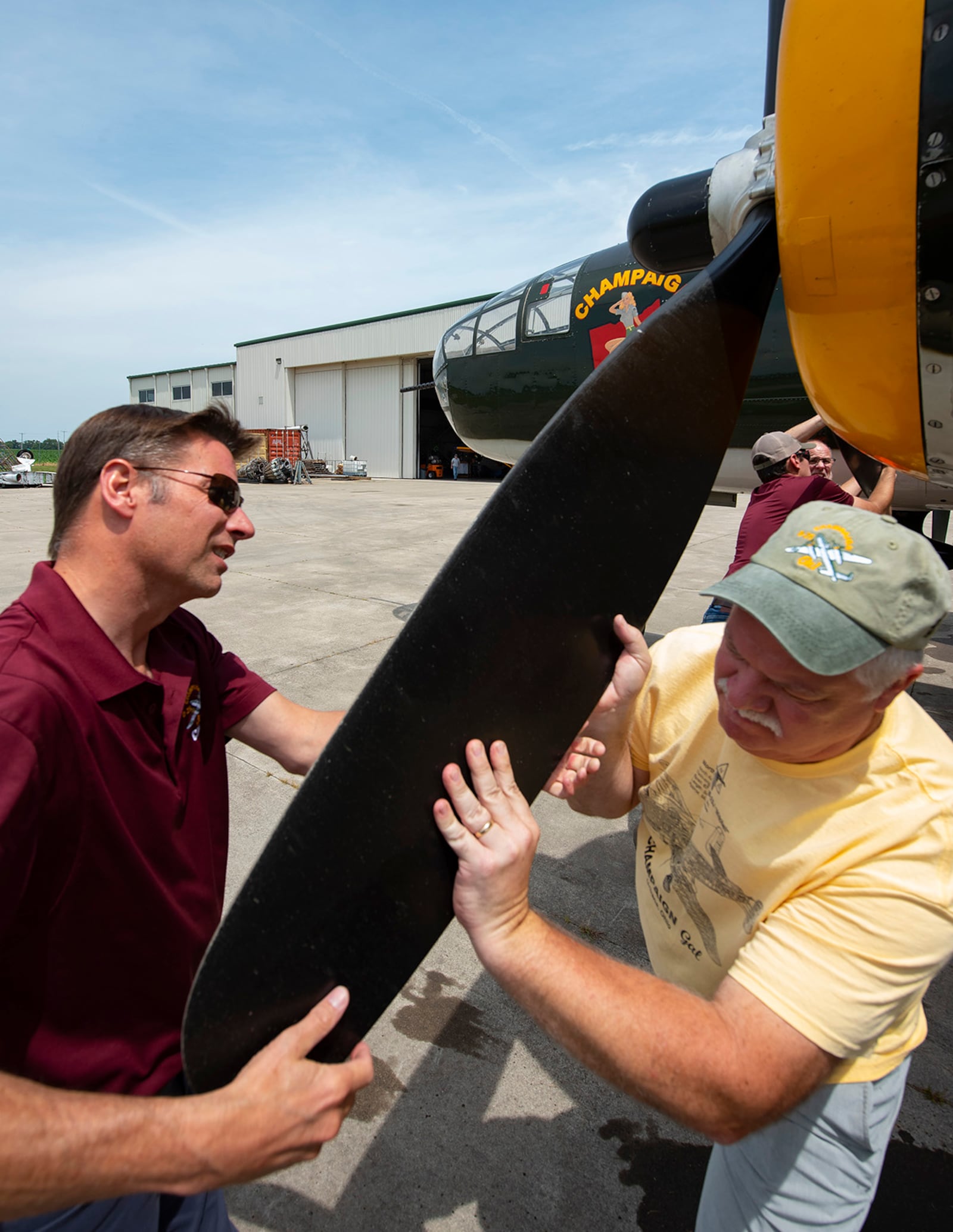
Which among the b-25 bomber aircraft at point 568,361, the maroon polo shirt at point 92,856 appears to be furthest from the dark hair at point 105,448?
the b-25 bomber aircraft at point 568,361

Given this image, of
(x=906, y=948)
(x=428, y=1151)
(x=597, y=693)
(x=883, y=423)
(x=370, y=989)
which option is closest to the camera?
(x=906, y=948)

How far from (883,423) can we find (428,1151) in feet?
7.68

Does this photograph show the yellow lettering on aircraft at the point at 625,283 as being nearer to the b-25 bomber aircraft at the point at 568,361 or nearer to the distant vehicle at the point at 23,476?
the b-25 bomber aircraft at the point at 568,361

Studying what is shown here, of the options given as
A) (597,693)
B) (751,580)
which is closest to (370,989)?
(597,693)

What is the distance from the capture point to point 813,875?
1123mm

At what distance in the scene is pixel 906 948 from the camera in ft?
3.38

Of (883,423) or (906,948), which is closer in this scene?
(906,948)

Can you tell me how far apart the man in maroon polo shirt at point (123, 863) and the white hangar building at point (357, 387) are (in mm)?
34467

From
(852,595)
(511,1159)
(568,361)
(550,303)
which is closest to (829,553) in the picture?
(852,595)

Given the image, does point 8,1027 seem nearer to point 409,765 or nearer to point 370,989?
point 370,989

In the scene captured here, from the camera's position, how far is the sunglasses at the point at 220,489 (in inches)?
58.2

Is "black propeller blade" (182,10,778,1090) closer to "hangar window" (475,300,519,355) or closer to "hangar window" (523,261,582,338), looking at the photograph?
"hangar window" (523,261,582,338)

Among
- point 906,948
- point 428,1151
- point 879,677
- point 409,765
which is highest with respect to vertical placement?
point 879,677

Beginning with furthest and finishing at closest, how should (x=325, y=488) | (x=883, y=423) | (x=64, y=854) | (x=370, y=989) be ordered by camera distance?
(x=325, y=488) → (x=883, y=423) → (x=370, y=989) → (x=64, y=854)
